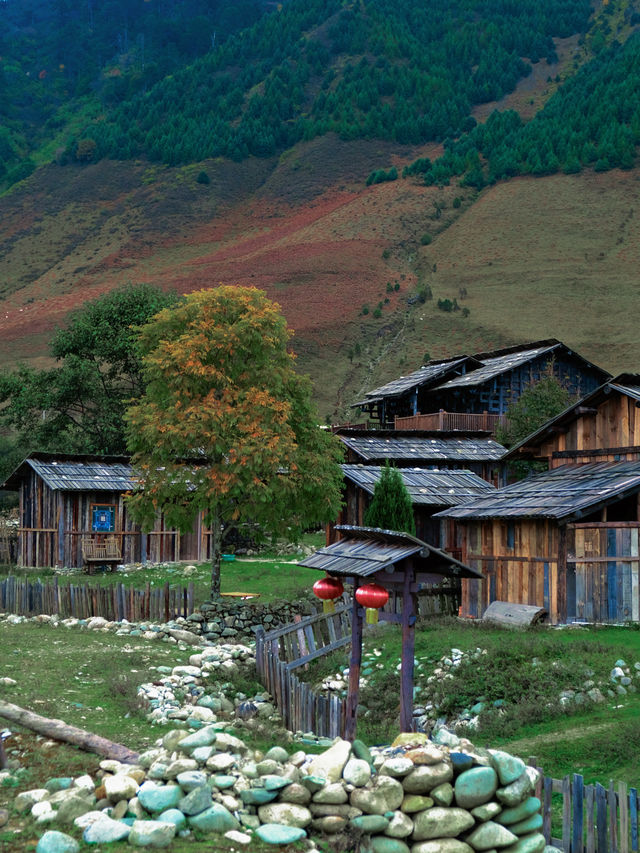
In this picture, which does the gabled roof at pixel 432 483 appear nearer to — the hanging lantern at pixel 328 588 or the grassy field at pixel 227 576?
the grassy field at pixel 227 576

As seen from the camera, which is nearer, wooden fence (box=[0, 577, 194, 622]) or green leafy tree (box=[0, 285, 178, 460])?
wooden fence (box=[0, 577, 194, 622])

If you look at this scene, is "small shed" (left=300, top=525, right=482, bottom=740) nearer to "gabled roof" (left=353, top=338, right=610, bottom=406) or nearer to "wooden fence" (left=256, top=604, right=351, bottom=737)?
"wooden fence" (left=256, top=604, right=351, bottom=737)

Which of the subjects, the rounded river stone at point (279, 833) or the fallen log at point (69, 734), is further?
the fallen log at point (69, 734)

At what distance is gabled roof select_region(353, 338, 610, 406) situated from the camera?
53.8m

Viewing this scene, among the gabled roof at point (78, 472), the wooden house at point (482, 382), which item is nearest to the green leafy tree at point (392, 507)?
the gabled roof at point (78, 472)

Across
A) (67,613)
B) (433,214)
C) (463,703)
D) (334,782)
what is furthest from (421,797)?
(433,214)

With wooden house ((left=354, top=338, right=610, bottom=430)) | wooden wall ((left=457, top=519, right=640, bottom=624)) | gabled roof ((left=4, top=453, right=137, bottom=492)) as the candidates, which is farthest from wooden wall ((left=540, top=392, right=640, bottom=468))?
wooden house ((left=354, top=338, right=610, bottom=430))

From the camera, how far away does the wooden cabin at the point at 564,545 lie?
21203 mm

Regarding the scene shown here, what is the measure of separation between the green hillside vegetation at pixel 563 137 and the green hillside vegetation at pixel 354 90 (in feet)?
60.0

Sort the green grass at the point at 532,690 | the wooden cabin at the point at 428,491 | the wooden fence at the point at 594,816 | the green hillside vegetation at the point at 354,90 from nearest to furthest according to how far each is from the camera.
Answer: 1. the wooden fence at the point at 594,816
2. the green grass at the point at 532,690
3. the wooden cabin at the point at 428,491
4. the green hillside vegetation at the point at 354,90

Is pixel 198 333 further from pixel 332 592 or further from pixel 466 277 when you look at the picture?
pixel 466 277

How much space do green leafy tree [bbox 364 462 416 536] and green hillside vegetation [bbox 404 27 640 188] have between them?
349 feet

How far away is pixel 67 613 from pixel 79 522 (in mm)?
11265

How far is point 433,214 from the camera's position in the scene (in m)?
124
